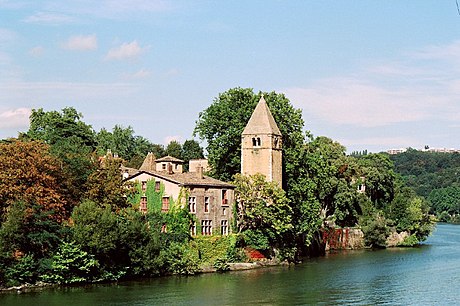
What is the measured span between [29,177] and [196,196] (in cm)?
1317

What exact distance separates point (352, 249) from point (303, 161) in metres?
18.4

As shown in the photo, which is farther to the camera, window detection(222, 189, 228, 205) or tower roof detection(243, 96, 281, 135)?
tower roof detection(243, 96, 281, 135)

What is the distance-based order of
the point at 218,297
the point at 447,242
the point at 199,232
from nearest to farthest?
the point at 218,297
the point at 199,232
the point at 447,242

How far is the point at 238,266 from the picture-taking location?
55.0 meters

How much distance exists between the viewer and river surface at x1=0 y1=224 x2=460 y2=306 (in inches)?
1601

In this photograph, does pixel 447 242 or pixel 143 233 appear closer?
pixel 143 233

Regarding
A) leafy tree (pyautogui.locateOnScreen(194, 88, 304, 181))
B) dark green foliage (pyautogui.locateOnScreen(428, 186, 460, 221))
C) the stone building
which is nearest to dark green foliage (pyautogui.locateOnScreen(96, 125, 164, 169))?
leafy tree (pyautogui.locateOnScreen(194, 88, 304, 181))

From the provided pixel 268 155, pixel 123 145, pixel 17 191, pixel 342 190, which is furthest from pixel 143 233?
pixel 123 145

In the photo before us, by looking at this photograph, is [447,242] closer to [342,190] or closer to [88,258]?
[342,190]

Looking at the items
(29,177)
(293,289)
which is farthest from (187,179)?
(293,289)

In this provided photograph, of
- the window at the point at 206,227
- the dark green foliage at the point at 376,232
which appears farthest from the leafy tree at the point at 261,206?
the dark green foliage at the point at 376,232

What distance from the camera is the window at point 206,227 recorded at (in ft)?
181

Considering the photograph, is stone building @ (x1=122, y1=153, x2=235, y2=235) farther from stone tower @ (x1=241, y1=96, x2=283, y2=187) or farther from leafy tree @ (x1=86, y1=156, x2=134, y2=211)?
stone tower @ (x1=241, y1=96, x2=283, y2=187)

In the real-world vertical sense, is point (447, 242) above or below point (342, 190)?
below
